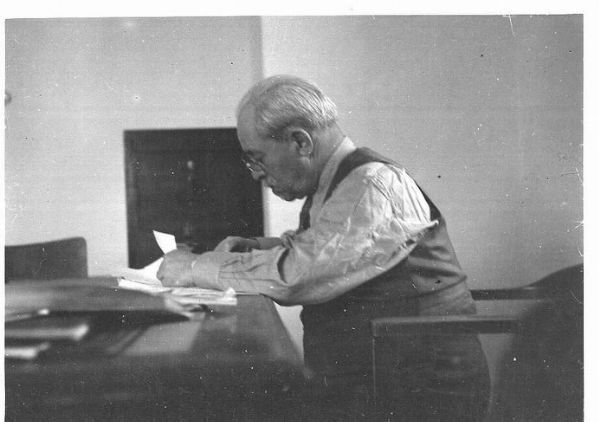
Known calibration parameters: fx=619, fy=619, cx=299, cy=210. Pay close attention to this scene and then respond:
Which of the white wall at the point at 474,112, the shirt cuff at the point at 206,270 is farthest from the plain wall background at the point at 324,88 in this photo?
the shirt cuff at the point at 206,270

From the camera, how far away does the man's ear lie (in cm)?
133

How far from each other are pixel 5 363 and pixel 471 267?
1.07 meters

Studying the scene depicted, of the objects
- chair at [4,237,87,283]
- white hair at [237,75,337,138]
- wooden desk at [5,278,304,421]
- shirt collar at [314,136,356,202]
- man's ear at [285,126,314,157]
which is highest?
white hair at [237,75,337,138]

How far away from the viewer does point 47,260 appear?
4.55 feet

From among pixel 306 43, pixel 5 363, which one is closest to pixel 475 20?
pixel 306 43

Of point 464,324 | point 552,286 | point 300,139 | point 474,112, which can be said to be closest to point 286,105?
point 300,139

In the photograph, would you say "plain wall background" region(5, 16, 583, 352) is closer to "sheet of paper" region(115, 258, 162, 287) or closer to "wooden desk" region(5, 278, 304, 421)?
"sheet of paper" region(115, 258, 162, 287)

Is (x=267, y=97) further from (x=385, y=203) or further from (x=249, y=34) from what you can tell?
(x=385, y=203)

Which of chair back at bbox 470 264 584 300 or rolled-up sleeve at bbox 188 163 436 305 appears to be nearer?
rolled-up sleeve at bbox 188 163 436 305

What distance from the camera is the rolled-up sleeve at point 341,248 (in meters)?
1.30

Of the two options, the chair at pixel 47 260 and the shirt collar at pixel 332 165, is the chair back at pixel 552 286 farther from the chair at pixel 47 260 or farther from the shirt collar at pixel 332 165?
the chair at pixel 47 260

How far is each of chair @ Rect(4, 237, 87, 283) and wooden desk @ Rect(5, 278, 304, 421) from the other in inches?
6.7

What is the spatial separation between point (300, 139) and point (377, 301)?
387 millimetres

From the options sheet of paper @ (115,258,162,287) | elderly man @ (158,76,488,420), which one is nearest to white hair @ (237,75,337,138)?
elderly man @ (158,76,488,420)
